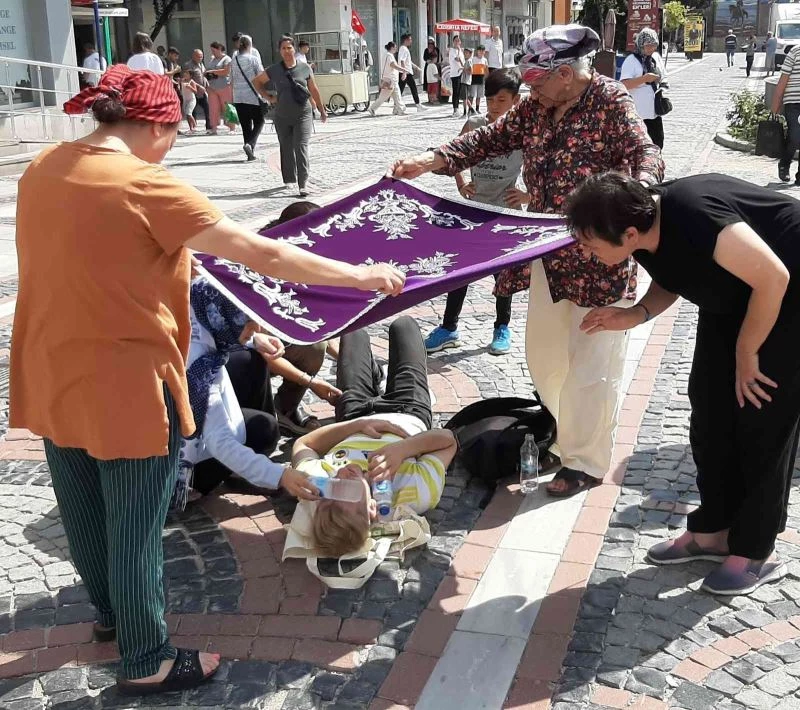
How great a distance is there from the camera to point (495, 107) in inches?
236

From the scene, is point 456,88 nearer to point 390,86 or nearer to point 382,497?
point 390,86

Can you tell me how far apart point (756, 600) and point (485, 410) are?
1.74m

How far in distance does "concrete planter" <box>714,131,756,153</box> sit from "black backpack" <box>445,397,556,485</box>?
12.6 meters

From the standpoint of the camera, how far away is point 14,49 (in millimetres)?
17578

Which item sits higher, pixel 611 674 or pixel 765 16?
pixel 765 16

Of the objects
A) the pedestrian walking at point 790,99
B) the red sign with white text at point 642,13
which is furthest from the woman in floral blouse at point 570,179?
the red sign with white text at point 642,13

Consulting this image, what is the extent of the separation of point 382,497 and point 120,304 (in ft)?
5.36

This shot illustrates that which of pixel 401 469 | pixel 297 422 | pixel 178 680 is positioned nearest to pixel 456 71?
pixel 297 422

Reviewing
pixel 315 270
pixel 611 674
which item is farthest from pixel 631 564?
pixel 315 270

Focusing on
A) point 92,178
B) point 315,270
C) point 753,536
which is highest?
point 92,178

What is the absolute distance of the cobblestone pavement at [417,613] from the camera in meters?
3.11

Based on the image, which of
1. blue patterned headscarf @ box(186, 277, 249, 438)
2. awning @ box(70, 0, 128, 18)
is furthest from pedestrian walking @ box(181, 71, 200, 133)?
blue patterned headscarf @ box(186, 277, 249, 438)

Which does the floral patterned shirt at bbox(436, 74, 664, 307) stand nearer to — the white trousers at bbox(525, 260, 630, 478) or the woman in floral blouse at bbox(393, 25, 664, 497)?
the woman in floral blouse at bbox(393, 25, 664, 497)

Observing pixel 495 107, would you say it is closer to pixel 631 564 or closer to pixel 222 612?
pixel 631 564
